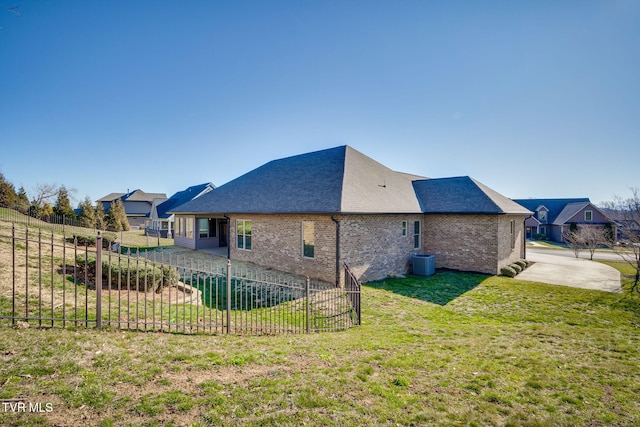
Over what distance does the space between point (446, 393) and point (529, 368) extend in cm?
239

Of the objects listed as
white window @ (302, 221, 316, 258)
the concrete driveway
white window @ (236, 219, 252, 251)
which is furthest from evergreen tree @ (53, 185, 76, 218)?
the concrete driveway

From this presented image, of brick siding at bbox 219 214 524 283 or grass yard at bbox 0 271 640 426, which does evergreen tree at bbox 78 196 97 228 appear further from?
grass yard at bbox 0 271 640 426

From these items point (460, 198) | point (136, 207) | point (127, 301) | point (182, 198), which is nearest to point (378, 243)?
point (460, 198)

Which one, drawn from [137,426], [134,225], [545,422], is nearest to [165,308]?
[137,426]

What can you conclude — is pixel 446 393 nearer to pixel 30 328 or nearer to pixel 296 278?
pixel 30 328

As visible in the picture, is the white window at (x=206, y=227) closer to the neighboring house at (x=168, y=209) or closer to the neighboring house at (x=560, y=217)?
the neighboring house at (x=168, y=209)

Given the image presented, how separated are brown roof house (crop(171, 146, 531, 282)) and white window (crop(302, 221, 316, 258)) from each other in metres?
0.05

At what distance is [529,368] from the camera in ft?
A: 18.1

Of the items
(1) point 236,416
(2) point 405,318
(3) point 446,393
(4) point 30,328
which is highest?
(4) point 30,328

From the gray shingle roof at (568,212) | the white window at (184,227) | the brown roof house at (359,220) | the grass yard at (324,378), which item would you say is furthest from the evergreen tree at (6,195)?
the gray shingle roof at (568,212)

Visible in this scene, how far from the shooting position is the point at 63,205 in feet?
131

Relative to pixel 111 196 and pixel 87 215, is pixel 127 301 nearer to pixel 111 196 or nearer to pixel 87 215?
pixel 87 215

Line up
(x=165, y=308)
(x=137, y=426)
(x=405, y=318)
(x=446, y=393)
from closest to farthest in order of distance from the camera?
(x=137, y=426) < (x=446, y=393) < (x=165, y=308) < (x=405, y=318)

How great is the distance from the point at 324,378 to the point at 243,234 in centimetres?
1446
